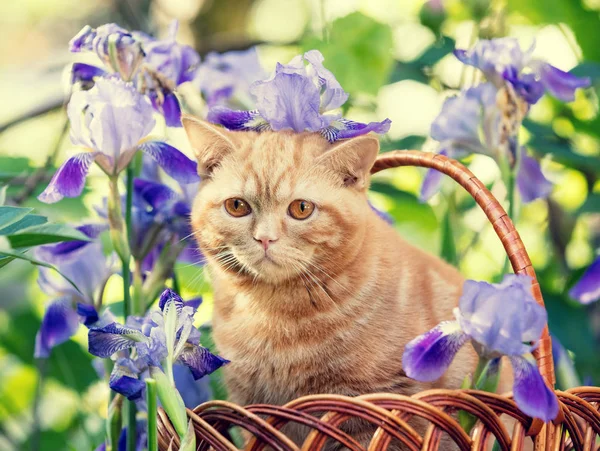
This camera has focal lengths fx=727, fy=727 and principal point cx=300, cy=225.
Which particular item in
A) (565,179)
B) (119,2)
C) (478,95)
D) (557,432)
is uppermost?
(478,95)

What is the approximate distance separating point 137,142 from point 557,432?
59cm

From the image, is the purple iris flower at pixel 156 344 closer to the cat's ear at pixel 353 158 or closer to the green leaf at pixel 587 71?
the cat's ear at pixel 353 158

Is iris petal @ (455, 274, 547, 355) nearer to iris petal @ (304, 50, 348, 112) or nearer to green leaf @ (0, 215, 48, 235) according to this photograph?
iris petal @ (304, 50, 348, 112)

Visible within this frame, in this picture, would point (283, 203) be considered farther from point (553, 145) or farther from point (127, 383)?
point (553, 145)

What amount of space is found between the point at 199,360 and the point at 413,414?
0.80 ft

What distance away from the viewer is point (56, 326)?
1033mm

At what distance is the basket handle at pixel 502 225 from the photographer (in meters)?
0.78

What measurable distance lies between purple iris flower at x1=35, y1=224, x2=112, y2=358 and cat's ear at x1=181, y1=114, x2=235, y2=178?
0.19m

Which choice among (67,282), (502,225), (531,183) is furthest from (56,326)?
(531,183)

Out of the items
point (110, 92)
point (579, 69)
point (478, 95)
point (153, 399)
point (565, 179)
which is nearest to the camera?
point (153, 399)

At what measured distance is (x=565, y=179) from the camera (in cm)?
205

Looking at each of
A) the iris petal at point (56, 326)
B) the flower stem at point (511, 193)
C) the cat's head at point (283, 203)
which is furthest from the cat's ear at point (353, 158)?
the iris petal at point (56, 326)

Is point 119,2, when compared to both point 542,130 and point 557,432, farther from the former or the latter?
point 557,432

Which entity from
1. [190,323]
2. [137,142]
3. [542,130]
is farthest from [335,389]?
[542,130]
